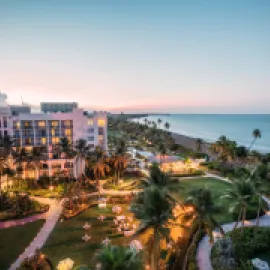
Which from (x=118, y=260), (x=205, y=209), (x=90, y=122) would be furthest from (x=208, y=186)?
(x=118, y=260)

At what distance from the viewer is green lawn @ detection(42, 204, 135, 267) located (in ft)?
76.7

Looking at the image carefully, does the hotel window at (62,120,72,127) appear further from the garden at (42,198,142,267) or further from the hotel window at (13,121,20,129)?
the garden at (42,198,142,267)

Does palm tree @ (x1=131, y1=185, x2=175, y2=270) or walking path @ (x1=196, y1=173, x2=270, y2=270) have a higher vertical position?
palm tree @ (x1=131, y1=185, x2=175, y2=270)

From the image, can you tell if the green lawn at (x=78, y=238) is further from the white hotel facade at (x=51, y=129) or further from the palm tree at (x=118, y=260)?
the white hotel facade at (x=51, y=129)

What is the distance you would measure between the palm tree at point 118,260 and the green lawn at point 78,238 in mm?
11758

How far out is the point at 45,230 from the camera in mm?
28328

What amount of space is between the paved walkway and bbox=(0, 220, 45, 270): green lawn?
513mm

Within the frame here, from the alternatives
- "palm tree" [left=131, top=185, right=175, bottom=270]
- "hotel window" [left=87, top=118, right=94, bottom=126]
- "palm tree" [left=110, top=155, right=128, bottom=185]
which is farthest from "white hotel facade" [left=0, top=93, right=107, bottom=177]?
"palm tree" [left=131, top=185, right=175, bottom=270]

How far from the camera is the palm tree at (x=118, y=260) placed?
11.7 m

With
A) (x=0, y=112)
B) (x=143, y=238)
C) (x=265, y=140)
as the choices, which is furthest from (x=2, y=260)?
(x=265, y=140)

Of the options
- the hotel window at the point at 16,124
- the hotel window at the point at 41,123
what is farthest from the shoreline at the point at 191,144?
the hotel window at the point at 16,124

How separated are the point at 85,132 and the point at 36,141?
1019 centimetres

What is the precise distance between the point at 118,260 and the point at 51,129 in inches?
1683

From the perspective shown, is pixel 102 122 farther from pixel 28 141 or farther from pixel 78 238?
pixel 78 238
